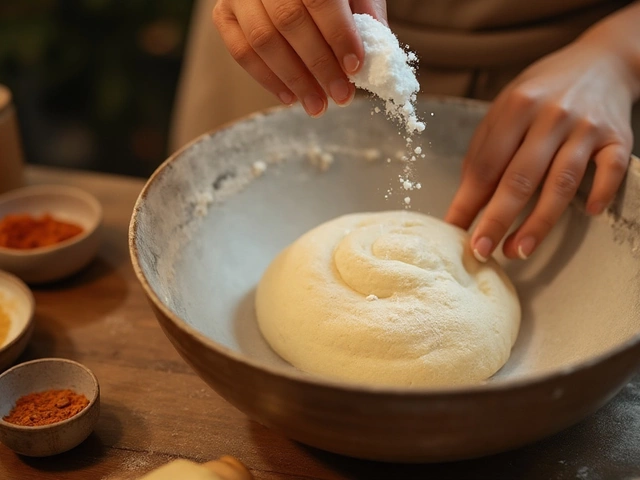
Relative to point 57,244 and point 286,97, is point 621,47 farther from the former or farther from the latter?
point 57,244

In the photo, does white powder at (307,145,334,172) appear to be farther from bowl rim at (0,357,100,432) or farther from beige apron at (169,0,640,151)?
bowl rim at (0,357,100,432)

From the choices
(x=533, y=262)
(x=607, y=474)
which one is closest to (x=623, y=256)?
(x=533, y=262)

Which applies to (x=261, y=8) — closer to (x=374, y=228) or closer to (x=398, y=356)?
(x=374, y=228)

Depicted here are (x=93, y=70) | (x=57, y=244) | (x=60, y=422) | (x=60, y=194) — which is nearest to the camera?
(x=60, y=422)

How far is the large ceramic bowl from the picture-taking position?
584 millimetres

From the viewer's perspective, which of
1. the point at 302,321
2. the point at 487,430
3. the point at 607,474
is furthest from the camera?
the point at 302,321

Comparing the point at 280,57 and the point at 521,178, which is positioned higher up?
the point at 280,57

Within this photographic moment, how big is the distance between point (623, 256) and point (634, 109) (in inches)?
17.4

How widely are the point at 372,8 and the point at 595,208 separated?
1.42 feet

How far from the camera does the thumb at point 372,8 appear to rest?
0.86 m

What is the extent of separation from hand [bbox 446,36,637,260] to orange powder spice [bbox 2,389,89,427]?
1.94 feet

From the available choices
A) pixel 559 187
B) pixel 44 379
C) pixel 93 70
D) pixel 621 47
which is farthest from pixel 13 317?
pixel 93 70

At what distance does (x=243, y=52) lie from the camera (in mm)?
864

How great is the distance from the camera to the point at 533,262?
1048mm
